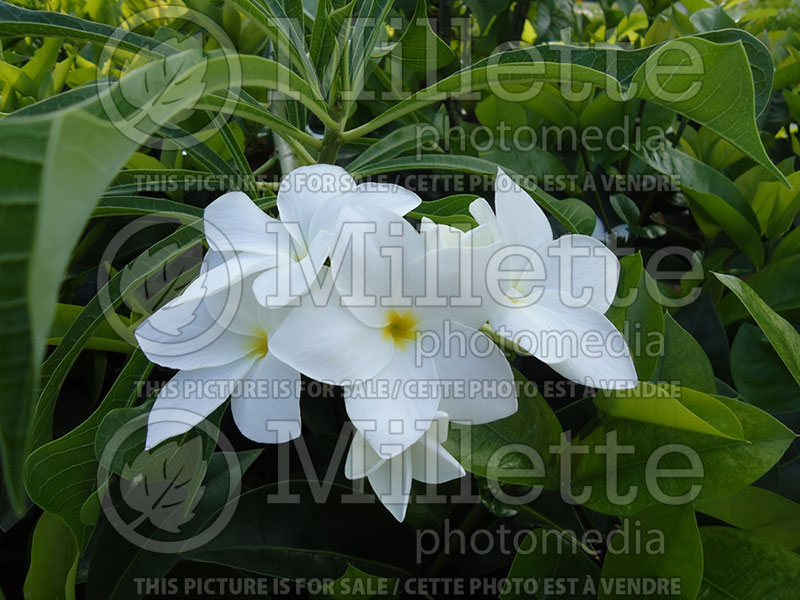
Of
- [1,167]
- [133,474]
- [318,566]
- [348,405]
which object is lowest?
[318,566]

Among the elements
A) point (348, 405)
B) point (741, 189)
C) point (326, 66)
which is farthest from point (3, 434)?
point (741, 189)

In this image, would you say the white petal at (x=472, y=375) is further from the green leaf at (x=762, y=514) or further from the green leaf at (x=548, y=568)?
the green leaf at (x=762, y=514)

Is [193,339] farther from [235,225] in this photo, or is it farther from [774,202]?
[774,202]

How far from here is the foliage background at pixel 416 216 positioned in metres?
0.32

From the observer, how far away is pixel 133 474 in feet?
1.64

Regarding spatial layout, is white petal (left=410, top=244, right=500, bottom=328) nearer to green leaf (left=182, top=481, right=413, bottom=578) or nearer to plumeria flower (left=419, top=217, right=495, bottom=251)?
plumeria flower (left=419, top=217, right=495, bottom=251)

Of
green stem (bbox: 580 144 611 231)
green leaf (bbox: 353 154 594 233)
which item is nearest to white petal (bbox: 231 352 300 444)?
green leaf (bbox: 353 154 594 233)

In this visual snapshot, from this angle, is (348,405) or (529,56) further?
(529,56)

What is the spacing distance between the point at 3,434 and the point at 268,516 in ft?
1.51

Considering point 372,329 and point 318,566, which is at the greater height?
point 372,329

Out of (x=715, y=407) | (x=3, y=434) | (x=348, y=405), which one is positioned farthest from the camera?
(x=715, y=407)

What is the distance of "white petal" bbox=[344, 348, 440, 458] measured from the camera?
0.38 m

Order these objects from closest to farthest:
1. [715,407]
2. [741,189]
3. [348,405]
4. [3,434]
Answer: [3,434]
[348,405]
[715,407]
[741,189]

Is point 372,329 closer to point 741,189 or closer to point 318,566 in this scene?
point 318,566
